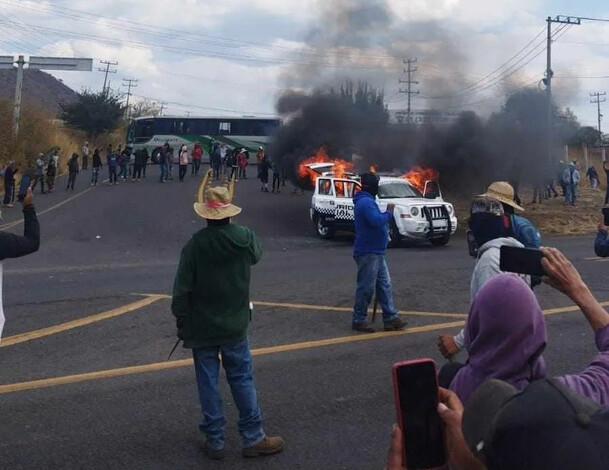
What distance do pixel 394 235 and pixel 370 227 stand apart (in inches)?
431

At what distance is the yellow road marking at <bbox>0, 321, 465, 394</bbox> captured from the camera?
20.8ft

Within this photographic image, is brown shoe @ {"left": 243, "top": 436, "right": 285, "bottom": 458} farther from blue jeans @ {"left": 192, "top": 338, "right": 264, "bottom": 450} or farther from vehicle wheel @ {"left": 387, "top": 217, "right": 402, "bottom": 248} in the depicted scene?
vehicle wheel @ {"left": 387, "top": 217, "right": 402, "bottom": 248}

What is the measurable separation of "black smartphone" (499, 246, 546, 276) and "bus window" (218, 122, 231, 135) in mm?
47233

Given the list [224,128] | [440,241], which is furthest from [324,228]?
[224,128]

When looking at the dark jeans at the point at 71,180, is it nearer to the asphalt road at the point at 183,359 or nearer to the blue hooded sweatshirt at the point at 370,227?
the asphalt road at the point at 183,359

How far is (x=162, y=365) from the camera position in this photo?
22.7 ft

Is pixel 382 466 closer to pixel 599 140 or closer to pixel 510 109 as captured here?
pixel 510 109

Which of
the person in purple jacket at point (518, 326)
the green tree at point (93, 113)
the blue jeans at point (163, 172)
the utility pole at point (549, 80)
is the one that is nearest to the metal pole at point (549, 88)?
the utility pole at point (549, 80)

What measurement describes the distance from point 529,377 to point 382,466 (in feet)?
7.43

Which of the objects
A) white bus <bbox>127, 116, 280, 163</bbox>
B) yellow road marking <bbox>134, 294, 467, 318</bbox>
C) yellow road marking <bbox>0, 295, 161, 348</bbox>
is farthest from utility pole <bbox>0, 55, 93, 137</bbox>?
yellow road marking <bbox>134, 294, 467, 318</bbox>

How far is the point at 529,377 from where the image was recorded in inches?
105

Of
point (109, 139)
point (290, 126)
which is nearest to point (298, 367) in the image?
point (290, 126)

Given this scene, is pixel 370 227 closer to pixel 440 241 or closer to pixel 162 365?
pixel 162 365

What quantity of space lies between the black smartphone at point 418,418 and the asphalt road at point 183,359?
2729 millimetres
